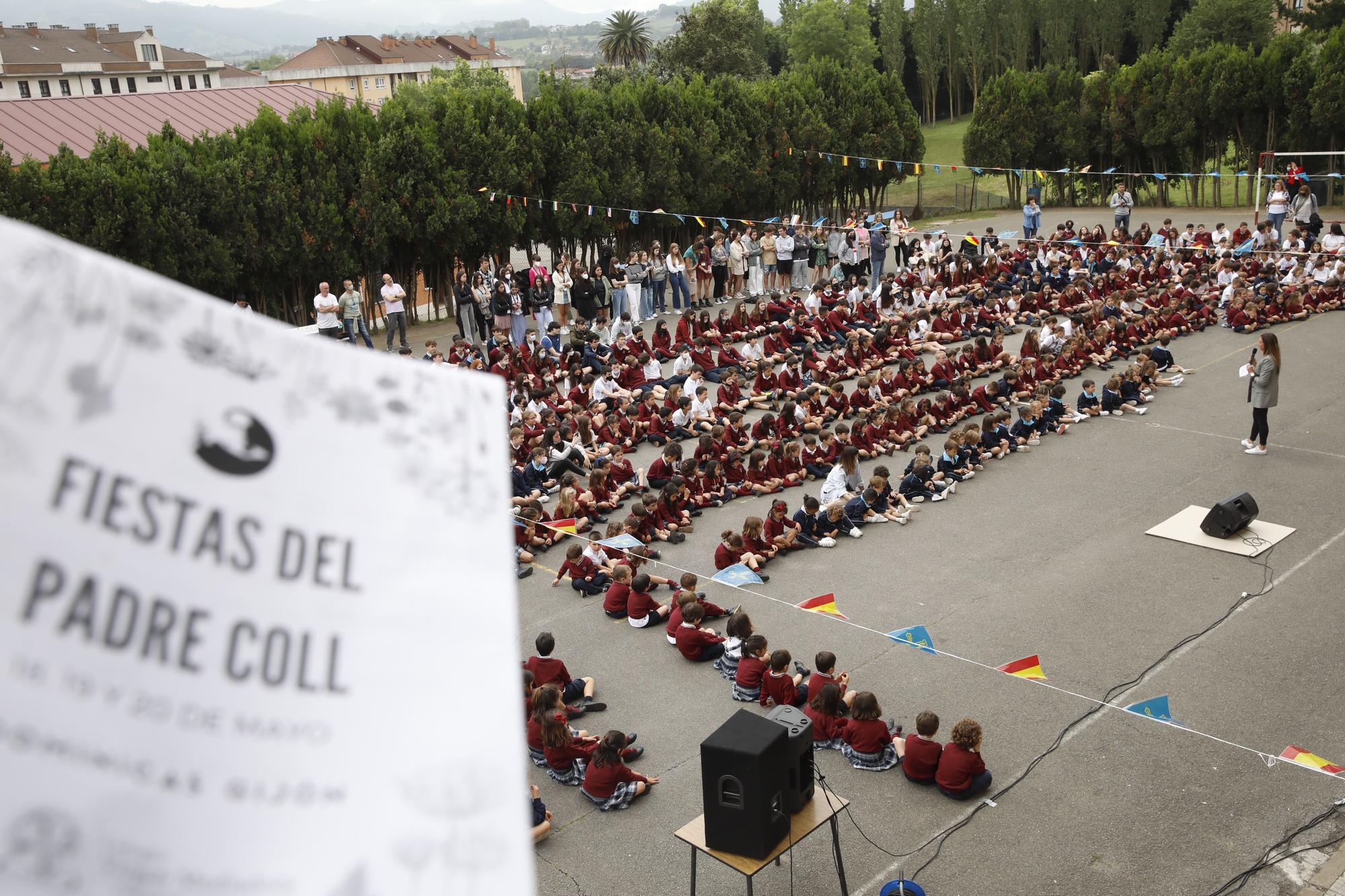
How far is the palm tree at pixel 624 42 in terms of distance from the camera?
81188 millimetres

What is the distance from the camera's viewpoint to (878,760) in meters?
7.58

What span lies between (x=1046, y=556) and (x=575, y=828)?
5954 millimetres

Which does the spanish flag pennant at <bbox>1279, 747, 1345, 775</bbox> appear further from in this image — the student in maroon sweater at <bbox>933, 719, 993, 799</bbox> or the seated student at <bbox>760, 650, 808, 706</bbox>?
the seated student at <bbox>760, 650, 808, 706</bbox>

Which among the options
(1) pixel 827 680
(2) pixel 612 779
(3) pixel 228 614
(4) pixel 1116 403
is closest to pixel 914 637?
(1) pixel 827 680

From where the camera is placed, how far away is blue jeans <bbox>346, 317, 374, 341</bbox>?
65.1ft

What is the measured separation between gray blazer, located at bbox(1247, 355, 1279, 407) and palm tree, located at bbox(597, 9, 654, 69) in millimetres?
72245

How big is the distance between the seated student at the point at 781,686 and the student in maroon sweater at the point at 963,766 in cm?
129

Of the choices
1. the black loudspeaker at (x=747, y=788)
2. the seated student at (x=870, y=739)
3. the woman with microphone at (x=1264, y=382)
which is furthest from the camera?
the woman with microphone at (x=1264, y=382)

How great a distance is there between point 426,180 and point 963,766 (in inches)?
740

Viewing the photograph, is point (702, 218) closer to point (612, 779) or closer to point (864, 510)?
point (864, 510)

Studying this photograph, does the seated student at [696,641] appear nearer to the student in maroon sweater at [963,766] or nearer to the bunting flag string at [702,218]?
the student in maroon sweater at [963,766]

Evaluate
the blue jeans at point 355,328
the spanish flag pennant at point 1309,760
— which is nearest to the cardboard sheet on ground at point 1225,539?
the spanish flag pennant at point 1309,760

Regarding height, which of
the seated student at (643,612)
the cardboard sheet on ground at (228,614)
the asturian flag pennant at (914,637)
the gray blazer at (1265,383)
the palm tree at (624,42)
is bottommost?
the seated student at (643,612)

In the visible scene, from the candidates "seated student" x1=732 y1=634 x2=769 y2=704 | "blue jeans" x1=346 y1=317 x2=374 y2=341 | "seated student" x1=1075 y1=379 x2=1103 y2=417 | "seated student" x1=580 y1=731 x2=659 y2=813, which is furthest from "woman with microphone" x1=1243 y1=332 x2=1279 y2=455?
"blue jeans" x1=346 y1=317 x2=374 y2=341
